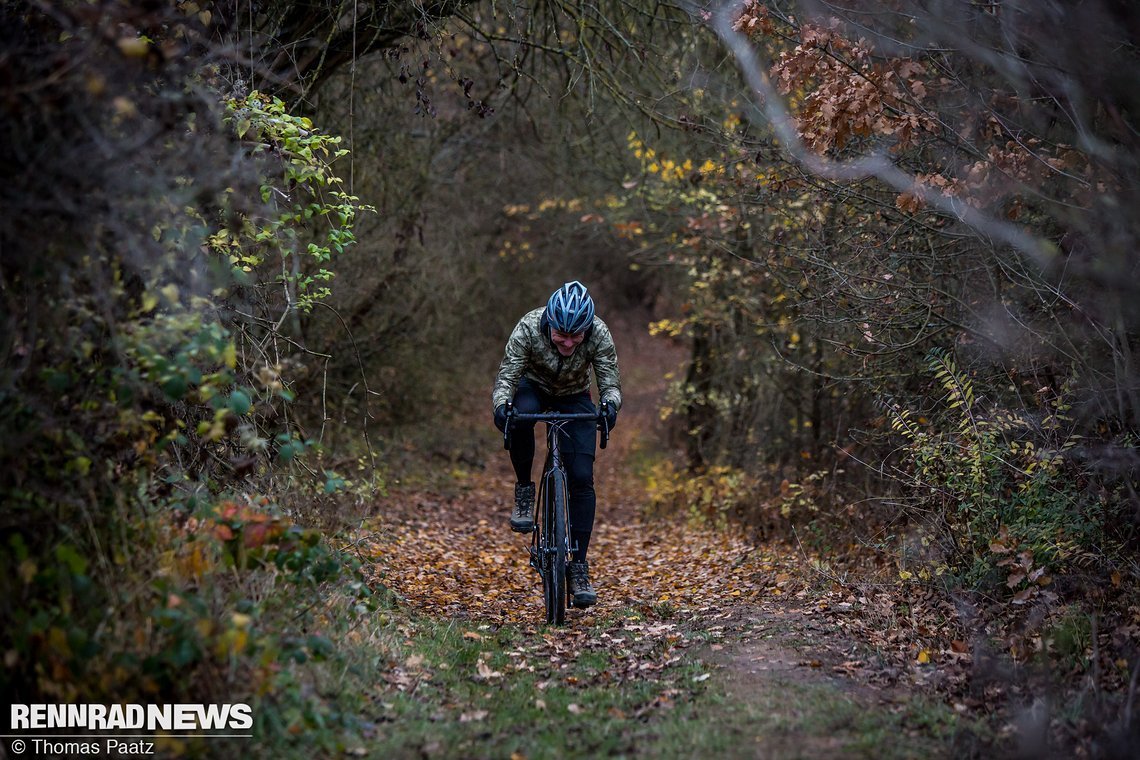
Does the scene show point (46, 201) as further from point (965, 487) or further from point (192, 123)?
point (965, 487)

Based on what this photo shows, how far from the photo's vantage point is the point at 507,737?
468 cm

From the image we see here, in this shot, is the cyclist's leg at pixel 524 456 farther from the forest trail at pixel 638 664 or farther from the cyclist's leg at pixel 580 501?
the forest trail at pixel 638 664

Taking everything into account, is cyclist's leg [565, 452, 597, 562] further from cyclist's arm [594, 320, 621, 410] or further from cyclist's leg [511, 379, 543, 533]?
cyclist's arm [594, 320, 621, 410]

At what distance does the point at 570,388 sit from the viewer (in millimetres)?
7215

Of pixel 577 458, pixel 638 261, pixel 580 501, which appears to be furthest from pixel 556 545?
pixel 638 261

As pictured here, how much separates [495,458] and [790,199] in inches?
330

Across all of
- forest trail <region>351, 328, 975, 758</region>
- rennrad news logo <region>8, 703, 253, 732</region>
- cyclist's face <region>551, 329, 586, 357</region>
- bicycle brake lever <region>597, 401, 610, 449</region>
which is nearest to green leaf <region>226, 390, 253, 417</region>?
rennrad news logo <region>8, 703, 253, 732</region>

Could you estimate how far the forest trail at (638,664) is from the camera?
4590 millimetres

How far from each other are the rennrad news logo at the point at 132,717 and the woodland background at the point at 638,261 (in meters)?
0.06

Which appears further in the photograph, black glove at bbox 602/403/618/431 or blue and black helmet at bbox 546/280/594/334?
black glove at bbox 602/403/618/431

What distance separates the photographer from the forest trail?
4590mm

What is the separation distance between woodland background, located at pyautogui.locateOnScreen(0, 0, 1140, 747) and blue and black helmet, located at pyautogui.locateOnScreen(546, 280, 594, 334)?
1416 millimetres

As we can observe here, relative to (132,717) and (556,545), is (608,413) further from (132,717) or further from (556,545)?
(132,717)

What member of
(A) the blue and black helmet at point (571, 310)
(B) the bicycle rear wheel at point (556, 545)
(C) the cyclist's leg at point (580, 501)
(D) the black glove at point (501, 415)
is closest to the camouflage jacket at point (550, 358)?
(D) the black glove at point (501, 415)
